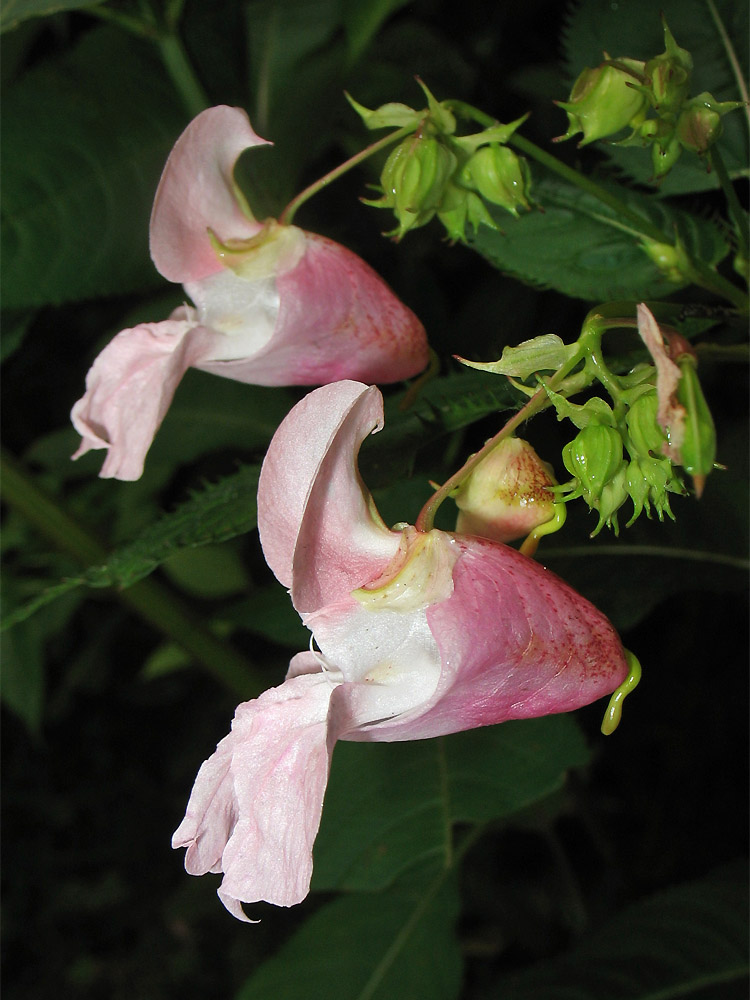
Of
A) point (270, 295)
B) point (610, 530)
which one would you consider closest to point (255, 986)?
point (610, 530)

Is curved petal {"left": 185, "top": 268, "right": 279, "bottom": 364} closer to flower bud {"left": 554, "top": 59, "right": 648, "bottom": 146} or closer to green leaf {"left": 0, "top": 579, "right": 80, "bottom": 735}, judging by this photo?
flower bud {"left": 554, "top": 59, "right": 648, "bottom": 146}

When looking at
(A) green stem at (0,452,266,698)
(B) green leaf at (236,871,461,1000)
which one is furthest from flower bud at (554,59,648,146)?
(B) green leaf at (236,871,461,1000)

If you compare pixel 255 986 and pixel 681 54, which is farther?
pixel 255 986

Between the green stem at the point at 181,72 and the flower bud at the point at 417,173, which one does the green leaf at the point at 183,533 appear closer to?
the flower bud at the point at 417,173

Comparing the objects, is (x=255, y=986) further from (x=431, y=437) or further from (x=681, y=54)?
(x=681, y=54)

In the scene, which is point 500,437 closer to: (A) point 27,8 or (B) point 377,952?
(A) point 27,8

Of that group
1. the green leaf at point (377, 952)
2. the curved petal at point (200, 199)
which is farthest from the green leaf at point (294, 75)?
the green leaf at point (377, 952)

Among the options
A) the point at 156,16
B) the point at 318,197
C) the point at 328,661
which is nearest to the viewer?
the point at 328,661
